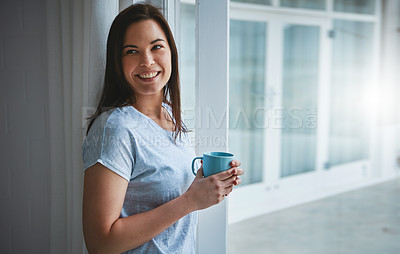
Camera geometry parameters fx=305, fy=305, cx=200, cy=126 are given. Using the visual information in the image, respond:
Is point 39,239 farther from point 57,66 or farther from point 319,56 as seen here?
point 319,56

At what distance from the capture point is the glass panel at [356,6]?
4391 millimetres

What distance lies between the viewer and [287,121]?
4.03 m

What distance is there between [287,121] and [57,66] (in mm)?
3273

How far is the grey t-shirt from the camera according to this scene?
833 millimetres

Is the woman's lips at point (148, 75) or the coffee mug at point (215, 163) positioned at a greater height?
the woman's lips at point (148, 75)

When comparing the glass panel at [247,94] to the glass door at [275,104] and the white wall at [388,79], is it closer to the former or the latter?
the glass door at [275,104]

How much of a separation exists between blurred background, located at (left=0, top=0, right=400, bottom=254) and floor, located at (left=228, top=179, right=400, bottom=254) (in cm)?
2

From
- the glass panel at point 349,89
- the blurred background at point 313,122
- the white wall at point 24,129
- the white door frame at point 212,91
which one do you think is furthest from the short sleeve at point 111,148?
the glass panel at point 349,89

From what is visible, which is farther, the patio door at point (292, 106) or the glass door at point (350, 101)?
the glass door at point (350, 101)

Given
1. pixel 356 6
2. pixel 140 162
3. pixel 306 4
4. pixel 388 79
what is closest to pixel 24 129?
pixel 140 162

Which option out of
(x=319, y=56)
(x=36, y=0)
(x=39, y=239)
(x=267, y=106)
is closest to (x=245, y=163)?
(x=267, y=106)

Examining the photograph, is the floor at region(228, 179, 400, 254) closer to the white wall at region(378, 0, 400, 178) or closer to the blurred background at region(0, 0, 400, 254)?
the blurred background at region(0, 0, 400, 254)

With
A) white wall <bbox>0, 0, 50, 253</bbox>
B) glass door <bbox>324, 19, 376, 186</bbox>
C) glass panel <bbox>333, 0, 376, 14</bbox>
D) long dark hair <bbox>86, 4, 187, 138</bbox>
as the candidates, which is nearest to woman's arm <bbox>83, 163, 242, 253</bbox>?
long dark hair <bbox>86, 4, 187, 138</bbox>

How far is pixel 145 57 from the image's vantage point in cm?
95
